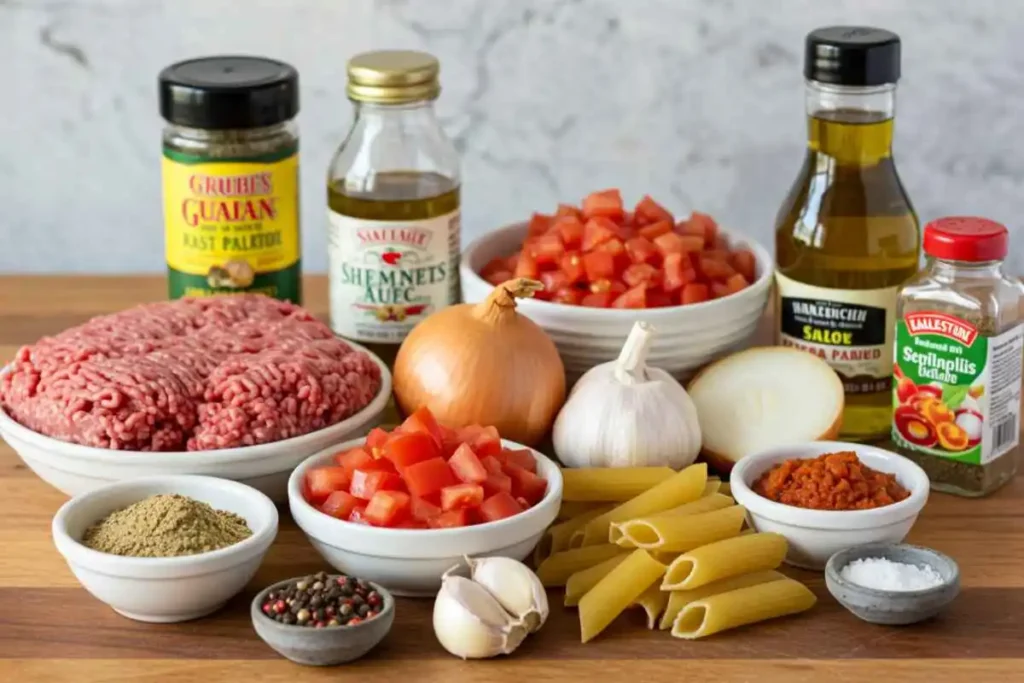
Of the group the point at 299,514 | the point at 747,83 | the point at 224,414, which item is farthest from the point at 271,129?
the point at 747,83

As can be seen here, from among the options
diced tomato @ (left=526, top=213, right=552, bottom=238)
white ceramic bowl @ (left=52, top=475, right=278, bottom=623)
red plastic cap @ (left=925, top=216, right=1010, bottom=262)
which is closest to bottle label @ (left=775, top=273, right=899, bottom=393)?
red plastic cap @ (left=925, top=216, right=1010, bottom=262)

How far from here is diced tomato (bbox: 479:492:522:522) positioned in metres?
1.44

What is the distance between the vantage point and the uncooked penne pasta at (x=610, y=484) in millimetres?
1562

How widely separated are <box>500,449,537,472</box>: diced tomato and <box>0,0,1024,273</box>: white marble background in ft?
2.97

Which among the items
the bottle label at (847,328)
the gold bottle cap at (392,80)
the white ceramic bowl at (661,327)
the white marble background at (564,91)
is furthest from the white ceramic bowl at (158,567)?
the white marble background at (564,91)

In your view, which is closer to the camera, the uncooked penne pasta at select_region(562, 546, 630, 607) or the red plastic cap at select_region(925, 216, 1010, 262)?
the uncooked penne pasta at select_region(562, 546, 630, 607)

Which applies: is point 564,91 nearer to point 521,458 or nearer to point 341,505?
point 521,458

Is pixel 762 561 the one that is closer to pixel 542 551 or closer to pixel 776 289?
pixel 542 551

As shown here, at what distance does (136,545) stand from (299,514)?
144 millimetres

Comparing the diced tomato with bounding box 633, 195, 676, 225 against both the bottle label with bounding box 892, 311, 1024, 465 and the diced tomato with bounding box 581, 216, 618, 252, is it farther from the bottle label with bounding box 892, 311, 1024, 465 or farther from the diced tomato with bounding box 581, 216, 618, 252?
the bottle label with bounding box 892, 311, 1024, 465

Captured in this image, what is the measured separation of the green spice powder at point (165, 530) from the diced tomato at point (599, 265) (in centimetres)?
51

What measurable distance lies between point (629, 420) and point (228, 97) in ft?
1.91

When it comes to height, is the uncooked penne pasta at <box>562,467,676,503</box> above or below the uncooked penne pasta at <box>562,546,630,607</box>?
above

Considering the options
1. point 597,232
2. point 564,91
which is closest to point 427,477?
point 597,232
